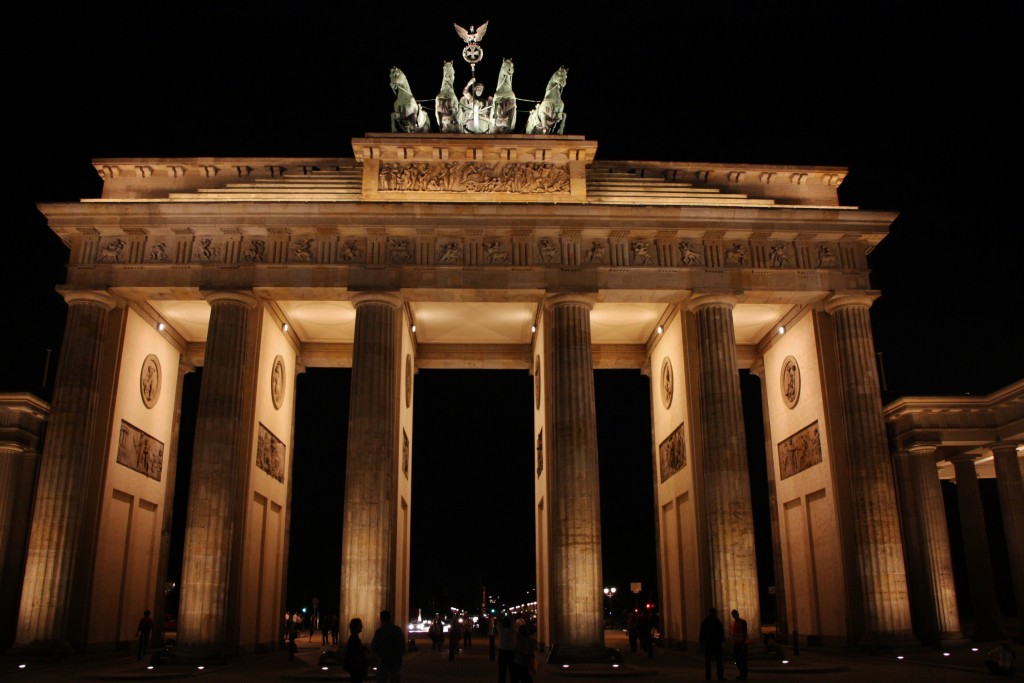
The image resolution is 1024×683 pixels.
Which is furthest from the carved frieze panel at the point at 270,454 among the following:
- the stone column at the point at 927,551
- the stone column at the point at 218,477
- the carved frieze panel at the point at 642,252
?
the stone column at the point at 927,551

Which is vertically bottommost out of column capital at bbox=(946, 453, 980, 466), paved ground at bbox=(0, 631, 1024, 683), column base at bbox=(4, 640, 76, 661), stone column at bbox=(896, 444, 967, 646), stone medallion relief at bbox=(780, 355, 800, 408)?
paved ground at bbox=(0, 631, 1024, 683)

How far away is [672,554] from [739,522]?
6.05m

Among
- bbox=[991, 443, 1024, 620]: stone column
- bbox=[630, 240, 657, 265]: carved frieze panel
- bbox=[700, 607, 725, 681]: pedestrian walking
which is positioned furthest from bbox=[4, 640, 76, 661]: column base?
bbox=[991, 443, 1024, 620]: stone column

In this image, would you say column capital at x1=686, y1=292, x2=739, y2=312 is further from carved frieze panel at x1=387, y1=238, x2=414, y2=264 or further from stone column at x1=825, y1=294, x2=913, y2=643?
carved frieze panel at x1=387, y1=238, x2=414, y2=264

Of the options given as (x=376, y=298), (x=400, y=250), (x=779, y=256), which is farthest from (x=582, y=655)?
(x=779, y=256)

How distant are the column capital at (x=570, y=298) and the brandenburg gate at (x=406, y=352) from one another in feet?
0.23

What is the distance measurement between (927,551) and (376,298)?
63.9ft

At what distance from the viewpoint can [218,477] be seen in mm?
24516

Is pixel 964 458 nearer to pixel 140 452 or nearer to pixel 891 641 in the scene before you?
pixel 891 641

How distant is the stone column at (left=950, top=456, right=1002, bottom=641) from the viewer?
29.2 meters

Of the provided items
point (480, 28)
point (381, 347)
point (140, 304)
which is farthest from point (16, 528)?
point (480, 28)

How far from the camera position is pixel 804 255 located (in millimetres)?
27438

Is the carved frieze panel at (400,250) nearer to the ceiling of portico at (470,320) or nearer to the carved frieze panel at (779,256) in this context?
the ceiling of portico at (470,320)

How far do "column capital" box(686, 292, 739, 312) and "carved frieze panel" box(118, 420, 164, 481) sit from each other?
61.5 feet
